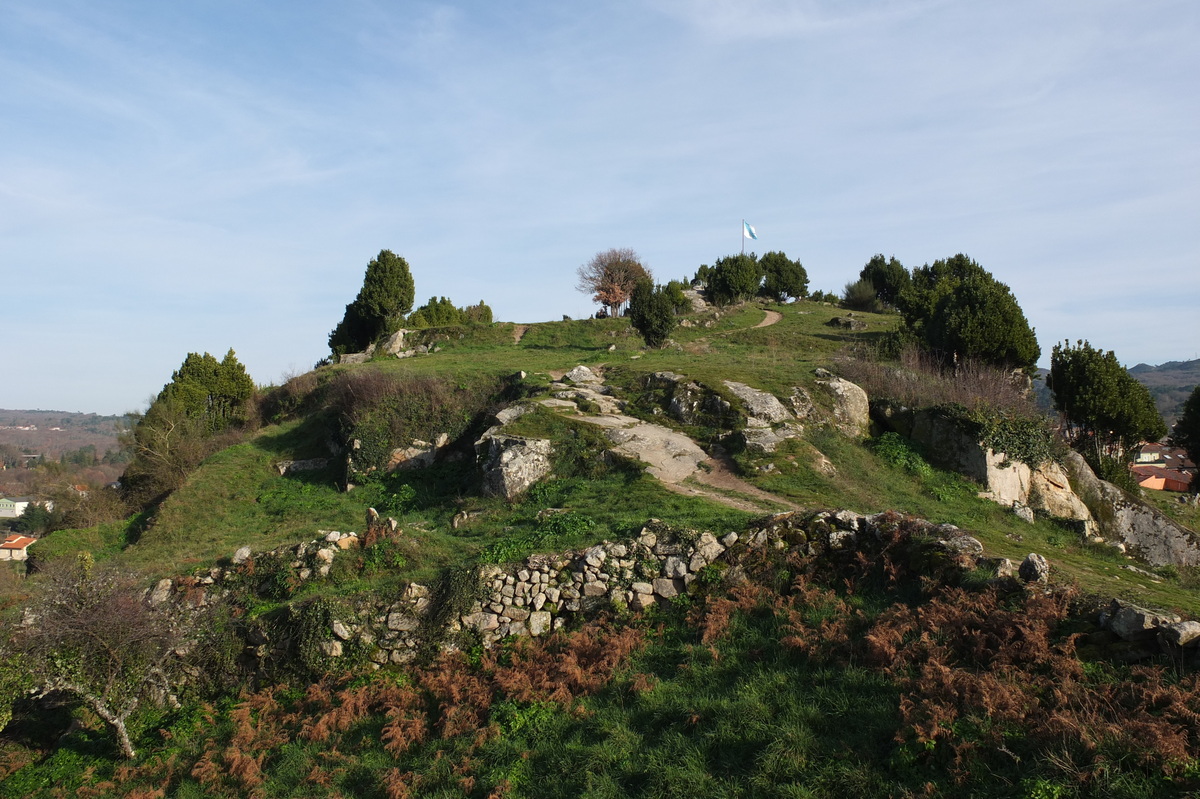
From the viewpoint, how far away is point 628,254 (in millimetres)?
51812

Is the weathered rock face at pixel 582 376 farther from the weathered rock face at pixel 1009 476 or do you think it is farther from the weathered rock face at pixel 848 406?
the weathered rock face at pixel 1009 476

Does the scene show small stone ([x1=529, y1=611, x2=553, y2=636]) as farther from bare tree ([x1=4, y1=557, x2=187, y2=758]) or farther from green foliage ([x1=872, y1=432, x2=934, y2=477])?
green foliage ([x1=872, y1=432, x2=934, y2=477])

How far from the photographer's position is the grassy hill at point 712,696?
6211 mm

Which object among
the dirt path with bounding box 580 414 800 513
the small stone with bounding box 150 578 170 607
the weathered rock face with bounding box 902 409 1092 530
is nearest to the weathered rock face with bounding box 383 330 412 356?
the dirt path with bounding box 580 414 800 513

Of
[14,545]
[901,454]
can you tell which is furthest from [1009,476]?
[14,545]

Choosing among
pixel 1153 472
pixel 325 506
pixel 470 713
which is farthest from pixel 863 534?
pixel 1153 472

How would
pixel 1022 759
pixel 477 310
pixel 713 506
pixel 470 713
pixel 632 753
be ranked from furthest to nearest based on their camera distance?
pixel 477 310 → pixel 713 506 → pixel 470 713 → pixel 632 753 → pixel 1022 759

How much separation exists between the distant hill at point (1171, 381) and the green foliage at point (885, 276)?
73977 mm

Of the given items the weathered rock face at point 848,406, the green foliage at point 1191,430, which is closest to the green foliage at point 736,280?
the green foliage at point 1191,430

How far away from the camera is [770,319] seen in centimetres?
4478

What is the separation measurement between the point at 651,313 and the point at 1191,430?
75.7 feet

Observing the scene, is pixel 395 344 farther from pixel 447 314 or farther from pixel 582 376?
pixel 582 376

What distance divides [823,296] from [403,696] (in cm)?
5439

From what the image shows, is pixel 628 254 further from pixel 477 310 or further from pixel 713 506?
pixel 713 506
